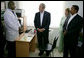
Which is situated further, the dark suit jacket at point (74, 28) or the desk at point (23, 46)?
the desk at point (23, 46)

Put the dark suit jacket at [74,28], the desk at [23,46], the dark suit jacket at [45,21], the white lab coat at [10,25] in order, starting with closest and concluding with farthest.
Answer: the dark suit jacket at [74,28] < the white lab coat at [10,25] < the desk at [23,46] < the dark suit jacket at [45,21]

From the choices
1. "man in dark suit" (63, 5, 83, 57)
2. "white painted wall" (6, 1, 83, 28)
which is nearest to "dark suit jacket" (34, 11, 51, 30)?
"white painted wall" (6, 1, 83, 28)

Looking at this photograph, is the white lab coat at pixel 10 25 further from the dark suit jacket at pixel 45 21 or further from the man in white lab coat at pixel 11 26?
the dark suit jacket at pixel 45 21

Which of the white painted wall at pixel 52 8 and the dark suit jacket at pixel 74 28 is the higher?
the white painted wall at pixel 52 8

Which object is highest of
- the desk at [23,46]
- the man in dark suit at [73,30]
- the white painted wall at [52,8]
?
the white painted wall at [52,8]

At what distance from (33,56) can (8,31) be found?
1.15 m

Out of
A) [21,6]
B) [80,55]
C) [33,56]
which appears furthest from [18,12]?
[80,55]

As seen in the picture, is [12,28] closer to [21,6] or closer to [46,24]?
[46,24]

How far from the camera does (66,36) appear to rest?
3.03 meters

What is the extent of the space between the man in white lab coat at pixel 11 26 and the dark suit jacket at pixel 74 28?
1333 millimetres

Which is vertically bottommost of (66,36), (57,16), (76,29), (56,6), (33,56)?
(33,56)

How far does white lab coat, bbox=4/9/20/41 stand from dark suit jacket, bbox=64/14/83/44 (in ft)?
4.36

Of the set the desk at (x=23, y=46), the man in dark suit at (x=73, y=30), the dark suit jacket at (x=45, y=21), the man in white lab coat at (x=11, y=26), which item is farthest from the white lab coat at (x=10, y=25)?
the man in dark suit at (x=73, y=30)

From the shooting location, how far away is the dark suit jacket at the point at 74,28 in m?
2.86
